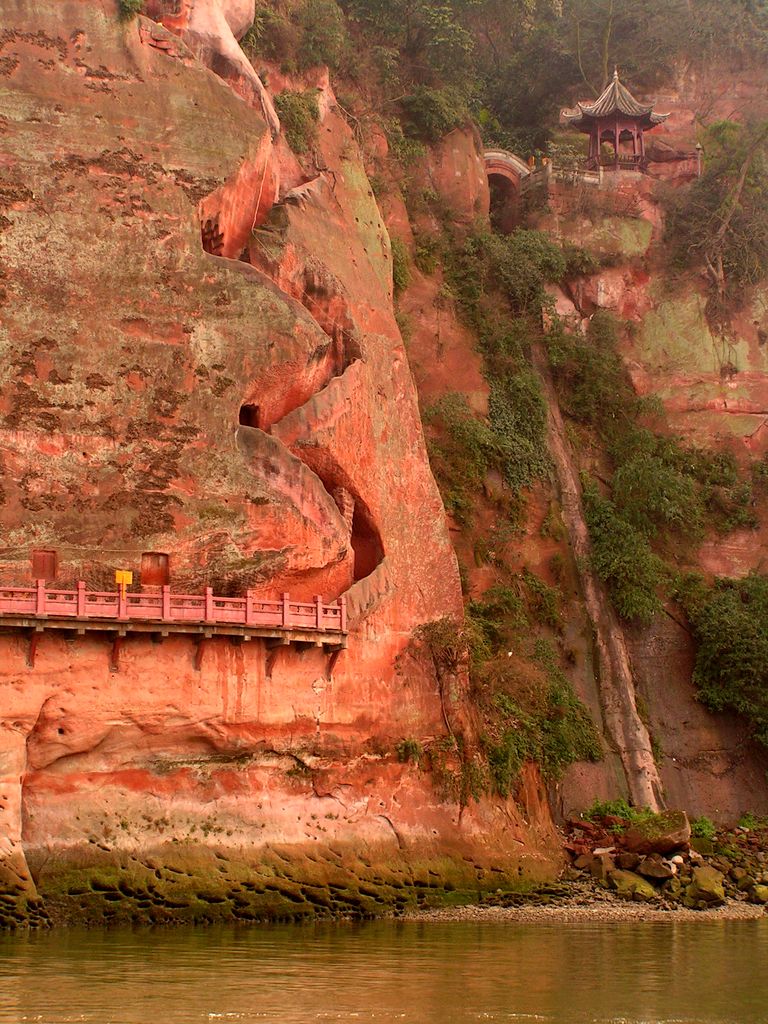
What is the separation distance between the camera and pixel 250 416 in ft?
105

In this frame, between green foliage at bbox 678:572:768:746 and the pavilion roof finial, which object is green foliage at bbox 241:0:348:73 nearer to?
the pavilion roof finial

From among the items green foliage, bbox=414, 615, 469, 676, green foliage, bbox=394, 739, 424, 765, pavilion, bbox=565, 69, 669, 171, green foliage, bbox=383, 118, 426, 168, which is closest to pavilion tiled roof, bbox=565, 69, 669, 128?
pavilion, bbox=565, 69, 669, 171

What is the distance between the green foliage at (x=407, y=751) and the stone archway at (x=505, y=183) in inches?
952

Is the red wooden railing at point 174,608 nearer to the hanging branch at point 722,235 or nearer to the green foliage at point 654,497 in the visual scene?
the green foliage at point 654,497

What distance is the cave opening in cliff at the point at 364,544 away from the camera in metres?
33.2

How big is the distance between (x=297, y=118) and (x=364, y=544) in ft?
41.3

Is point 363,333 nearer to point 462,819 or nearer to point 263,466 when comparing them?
point 263,466

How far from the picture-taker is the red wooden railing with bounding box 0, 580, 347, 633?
88.0ft

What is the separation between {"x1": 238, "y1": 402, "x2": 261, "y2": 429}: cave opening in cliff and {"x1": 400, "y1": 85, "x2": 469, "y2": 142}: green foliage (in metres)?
19.1

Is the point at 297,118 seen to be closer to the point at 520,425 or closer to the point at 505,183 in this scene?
the point at 520,425

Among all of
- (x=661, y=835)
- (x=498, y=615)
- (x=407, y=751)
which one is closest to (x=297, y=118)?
(x=498, y=615)

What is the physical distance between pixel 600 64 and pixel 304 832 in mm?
36993

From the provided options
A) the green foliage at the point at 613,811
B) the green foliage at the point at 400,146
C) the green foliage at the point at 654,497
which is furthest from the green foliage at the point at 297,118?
the green foliage at the point at 613,811

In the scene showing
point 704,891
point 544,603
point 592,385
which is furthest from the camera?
point 592,385
